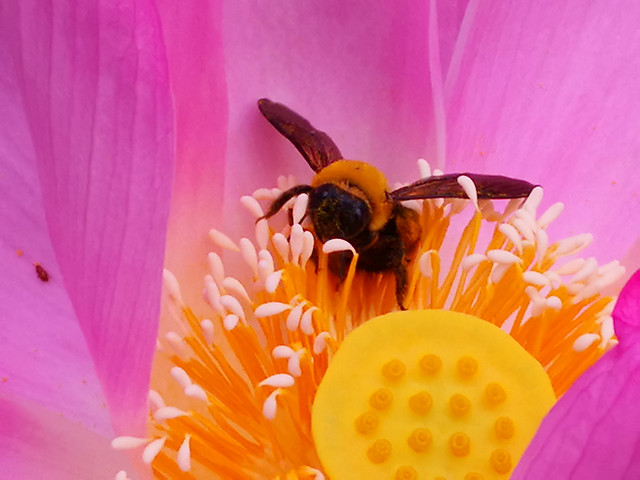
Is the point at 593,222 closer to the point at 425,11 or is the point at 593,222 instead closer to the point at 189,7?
the point at 425,11

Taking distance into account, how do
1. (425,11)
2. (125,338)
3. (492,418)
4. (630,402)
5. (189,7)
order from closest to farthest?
(630,402) → (125,338) → (492,418) → (189,7) → (425,11)

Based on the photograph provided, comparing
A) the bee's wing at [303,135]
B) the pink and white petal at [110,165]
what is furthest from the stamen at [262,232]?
the pink and white petal at [110,165]

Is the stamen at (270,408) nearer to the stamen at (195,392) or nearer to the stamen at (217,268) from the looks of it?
the stamen at (195,392)

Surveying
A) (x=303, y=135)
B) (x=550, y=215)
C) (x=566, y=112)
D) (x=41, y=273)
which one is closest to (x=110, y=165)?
(x=41, y=273)

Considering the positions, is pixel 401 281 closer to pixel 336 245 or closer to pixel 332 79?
pixel 336 245

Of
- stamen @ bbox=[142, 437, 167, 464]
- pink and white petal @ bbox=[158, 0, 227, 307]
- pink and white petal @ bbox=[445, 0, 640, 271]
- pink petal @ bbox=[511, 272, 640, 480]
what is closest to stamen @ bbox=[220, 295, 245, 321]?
pink and white petal @ bbox=[158, 0, 227, 307]

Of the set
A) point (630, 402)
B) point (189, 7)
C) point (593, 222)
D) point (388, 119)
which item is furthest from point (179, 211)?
point (630, 402)
